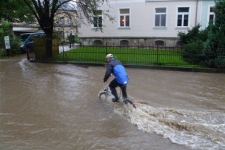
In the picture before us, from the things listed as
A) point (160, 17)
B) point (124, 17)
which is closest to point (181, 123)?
point (160, 17)

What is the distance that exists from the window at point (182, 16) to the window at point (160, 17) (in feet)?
4.32

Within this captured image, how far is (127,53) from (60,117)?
31.8 feet

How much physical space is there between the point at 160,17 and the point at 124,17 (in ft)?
11.4

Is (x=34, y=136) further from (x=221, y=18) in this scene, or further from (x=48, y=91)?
(x=221, y=18)

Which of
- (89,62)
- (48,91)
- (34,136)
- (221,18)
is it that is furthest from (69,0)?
(34,136)

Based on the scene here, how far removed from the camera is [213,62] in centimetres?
1269

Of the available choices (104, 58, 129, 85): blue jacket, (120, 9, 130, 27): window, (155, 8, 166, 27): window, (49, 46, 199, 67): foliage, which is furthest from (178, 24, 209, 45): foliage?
(104, 58, 129, 85): blue jacket

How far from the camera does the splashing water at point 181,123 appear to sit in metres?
5.25

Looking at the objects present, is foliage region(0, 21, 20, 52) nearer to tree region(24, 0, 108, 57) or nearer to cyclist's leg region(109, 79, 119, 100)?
tree region(24, 0, 108, 57)

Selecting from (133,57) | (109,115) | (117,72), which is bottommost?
(109,115)

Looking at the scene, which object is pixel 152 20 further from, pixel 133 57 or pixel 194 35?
pixel 133 57

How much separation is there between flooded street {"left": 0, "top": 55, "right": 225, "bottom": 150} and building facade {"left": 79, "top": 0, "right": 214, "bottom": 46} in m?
11.0

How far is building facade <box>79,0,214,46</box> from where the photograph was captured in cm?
2052

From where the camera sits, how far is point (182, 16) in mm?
20969
